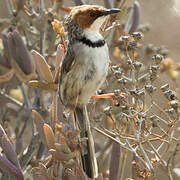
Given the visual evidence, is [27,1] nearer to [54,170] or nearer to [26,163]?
[26,163]

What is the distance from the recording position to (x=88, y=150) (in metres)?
2.70

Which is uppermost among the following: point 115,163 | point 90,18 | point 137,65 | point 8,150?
point 90,18

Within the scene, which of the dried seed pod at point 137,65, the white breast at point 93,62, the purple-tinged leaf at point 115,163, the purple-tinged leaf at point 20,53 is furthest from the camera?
the purple-tinged leaf at point 20,53

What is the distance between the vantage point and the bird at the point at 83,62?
2.74 meters

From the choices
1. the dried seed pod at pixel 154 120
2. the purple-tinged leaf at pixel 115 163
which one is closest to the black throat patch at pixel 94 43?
the dried seed pod at pixel 154 120

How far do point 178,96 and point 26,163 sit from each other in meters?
1.26

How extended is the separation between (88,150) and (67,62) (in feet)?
1.80

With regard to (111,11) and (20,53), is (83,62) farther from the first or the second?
(20,53)

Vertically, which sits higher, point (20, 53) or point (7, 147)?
point (20, 53)

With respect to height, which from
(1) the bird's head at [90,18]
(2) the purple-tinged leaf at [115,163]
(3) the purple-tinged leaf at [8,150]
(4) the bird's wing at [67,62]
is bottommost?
(2) the purple-tinged leaf at [115,163]

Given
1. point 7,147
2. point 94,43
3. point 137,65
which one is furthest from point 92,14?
point 7,147

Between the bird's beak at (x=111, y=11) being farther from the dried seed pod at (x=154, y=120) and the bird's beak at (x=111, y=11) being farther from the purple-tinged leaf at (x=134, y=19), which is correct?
the purple-tinged leaf at (x=134, y=19)

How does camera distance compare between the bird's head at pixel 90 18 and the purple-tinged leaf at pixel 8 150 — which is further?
the bird's head at pixel 90 18

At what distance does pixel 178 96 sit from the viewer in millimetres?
2641
